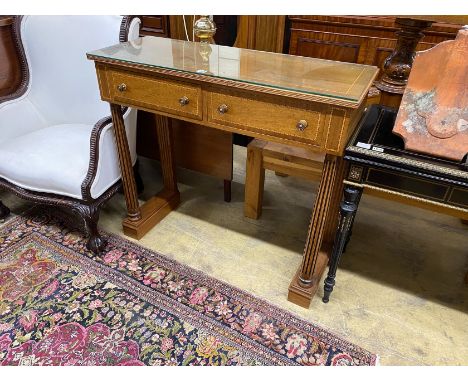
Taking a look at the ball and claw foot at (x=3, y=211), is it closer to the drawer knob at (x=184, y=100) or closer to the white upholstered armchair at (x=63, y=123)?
the white upholstered armchair at (x=63, y=123)

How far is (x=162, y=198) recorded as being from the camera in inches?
77.8

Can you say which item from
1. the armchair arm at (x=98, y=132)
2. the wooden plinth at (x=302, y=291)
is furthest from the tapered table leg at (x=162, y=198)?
the wooden plinth at (x=302, y=291)

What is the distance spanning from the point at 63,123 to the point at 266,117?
52.4 inches

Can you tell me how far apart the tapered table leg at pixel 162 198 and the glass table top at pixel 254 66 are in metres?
→ 0.42

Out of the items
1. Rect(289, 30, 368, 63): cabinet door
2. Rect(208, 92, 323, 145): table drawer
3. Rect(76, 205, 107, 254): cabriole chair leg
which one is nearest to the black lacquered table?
Rect(208, 92, 323, 145): table drawer

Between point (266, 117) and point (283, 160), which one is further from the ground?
point (266, 117)

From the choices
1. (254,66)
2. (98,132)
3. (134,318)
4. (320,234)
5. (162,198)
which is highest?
(254,66)

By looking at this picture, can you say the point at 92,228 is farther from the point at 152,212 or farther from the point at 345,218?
the point at 345,218

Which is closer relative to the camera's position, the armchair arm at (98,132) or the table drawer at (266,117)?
the table drawer at (266,117)

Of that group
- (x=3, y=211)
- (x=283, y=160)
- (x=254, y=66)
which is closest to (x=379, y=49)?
(x=283, y=160)

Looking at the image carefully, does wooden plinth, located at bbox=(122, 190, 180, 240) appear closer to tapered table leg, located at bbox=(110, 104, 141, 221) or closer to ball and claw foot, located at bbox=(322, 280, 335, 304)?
tapered table leg, located at bbox=(110, 104, 141, 221)

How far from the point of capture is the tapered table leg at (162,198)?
180 cm

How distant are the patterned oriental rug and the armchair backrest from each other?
0.72m

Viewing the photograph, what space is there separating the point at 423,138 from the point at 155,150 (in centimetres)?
149
